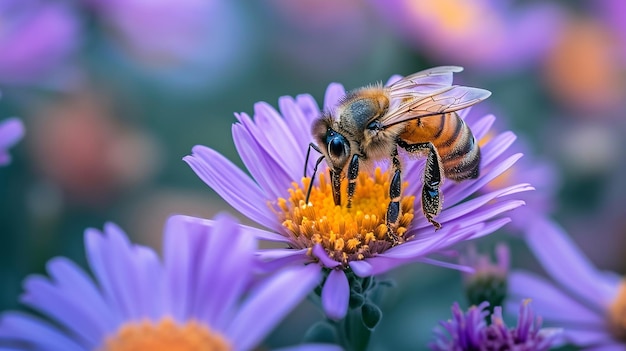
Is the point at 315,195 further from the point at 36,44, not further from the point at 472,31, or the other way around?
the point at 472,31

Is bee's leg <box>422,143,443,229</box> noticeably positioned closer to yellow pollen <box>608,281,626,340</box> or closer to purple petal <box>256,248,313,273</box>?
purple petal <box>256,248,313,273</box>

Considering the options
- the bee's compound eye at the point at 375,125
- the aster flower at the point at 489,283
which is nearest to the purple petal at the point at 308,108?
the bee's compound eye at the point at 375,125

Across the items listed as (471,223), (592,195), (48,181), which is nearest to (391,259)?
(471,223)

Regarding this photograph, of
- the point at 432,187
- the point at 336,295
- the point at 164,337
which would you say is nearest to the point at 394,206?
the point at 432,187

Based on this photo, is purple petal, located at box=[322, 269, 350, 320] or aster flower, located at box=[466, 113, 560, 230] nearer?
purple petal, located at box=[322, 269, 350, 320]

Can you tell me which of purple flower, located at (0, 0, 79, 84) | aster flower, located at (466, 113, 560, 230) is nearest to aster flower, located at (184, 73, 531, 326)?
aster flower, located at (466, 113, 560, 230)

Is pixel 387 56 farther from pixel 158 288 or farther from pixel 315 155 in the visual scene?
Answer: pixel 158 288

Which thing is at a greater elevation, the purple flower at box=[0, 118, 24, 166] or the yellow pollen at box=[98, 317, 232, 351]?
the purple flower at box=[0, 118, 24, 166]

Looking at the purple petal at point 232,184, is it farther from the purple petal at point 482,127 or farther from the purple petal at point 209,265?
the purple petal at point 482,127
